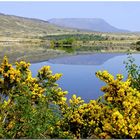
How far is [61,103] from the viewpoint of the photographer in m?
18.1

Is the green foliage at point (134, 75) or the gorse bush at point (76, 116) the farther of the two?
the green foliage at point (134, 75)

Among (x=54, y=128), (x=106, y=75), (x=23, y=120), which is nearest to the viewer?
(x=23, y=120)

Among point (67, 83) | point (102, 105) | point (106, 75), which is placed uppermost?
point (106, 75)

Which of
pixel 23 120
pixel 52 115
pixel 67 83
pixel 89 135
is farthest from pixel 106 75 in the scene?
pixel 67 83

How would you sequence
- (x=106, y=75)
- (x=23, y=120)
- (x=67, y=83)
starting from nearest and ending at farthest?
(x=23, y=120) < (x=106, y=75) < (x=67, y=83)

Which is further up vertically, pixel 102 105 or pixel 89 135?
pixel 102 105

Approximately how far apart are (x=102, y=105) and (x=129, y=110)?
2379 mm

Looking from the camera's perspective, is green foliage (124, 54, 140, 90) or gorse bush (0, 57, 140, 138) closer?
gorse bush (0, 57, 140, 138)

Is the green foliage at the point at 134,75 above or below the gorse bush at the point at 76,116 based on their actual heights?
above

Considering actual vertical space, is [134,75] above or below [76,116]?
above

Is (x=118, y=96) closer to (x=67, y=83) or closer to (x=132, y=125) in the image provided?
(x=132, y=125)

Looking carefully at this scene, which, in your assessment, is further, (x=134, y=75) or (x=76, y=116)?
(x=134, y=75)

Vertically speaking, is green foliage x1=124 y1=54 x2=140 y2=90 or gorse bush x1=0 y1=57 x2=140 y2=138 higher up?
green foliage x1=124 y1=54 x2=140 y2=90

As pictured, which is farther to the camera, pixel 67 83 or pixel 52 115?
pixel 67 83
